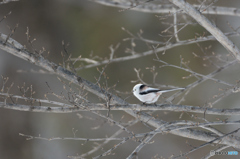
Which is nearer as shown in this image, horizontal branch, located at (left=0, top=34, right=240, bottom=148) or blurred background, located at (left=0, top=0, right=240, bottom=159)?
horizontal branch, located at (left=0, top=34, right=240, bottom=148)

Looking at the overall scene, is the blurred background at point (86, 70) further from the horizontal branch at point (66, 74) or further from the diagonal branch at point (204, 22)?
the diagonal branch at point (204, 22)

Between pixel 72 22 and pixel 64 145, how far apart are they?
469 cm

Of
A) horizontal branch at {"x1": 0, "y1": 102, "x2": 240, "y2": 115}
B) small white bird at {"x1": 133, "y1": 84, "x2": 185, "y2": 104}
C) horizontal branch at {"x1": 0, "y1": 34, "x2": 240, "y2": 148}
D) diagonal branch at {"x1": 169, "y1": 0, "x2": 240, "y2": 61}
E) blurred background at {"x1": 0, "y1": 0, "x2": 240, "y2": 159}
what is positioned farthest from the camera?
blurred background at {"x1": 0, "y1": 0, "x2": 240, "y2": 159}

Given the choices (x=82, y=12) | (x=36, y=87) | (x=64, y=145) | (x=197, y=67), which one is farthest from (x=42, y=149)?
(x=197, y=67)

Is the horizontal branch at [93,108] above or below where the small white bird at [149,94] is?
below

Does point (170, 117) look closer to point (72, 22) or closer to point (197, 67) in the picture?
point (197, 67)

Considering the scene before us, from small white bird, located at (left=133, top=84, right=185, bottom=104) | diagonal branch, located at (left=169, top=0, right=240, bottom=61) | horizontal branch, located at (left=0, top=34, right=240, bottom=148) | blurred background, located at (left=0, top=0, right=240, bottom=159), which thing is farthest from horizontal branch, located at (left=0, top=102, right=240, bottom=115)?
blurred background, located at (left=0, top=0, right=240, bottom=159)

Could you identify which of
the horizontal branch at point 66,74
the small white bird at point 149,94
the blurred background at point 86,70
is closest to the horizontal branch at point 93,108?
the horizontal branch at point 66,74

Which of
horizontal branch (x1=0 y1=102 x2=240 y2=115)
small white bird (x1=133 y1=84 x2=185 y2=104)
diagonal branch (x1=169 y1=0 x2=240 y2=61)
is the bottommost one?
horizontal branch (x1=0 y1=102 x2=240 y2=115)

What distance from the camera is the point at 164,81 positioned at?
32.5 feet

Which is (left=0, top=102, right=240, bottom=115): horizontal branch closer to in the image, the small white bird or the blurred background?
the small white bird

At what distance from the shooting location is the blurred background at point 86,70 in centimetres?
960

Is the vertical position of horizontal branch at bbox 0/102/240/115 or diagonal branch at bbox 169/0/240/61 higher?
diagonal branch at bbox 169/0/240/61

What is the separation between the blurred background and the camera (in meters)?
9.60
